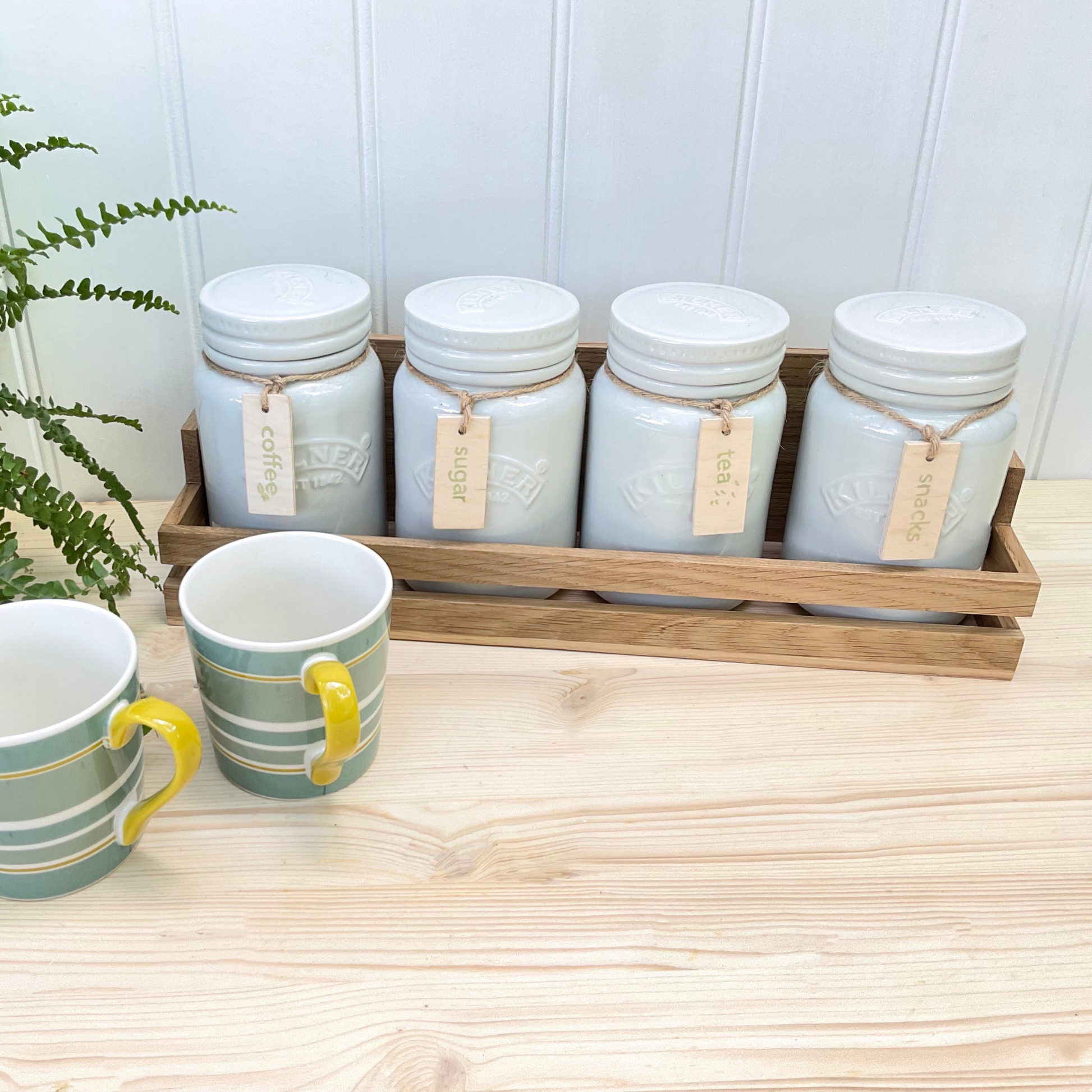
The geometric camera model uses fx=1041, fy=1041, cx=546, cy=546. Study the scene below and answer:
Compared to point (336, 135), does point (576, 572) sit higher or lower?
lower

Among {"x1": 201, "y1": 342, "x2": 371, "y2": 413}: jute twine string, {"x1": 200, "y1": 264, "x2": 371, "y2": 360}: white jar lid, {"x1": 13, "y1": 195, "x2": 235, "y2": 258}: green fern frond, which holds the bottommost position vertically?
{"x1": 201, "y1": 342, "x2": 371, "y2": 413}: jute twine string

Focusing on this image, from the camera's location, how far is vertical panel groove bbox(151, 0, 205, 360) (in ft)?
2.62

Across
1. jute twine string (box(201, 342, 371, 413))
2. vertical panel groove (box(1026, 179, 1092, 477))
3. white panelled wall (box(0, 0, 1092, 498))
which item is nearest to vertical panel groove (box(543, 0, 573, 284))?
white panelled wall (box(0, 0, 1092, 498))

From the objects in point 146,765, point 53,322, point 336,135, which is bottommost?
point 146,765

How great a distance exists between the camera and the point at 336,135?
2.76 ft

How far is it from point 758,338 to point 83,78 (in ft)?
1.83

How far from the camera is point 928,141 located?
0.85 metres

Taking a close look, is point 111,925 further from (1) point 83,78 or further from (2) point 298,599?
(1) point 83,78

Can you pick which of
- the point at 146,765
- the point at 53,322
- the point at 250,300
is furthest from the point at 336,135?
the point at 146,765

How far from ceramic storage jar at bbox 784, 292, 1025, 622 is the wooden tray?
0.08 feet

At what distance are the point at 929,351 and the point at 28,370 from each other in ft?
2.45

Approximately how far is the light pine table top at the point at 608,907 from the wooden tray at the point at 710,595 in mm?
25

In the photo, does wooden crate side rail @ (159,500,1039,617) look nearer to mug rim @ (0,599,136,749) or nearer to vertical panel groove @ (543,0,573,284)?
mug rim @ (0,599,136,749)

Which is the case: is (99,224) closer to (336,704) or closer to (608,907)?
(336,704)
